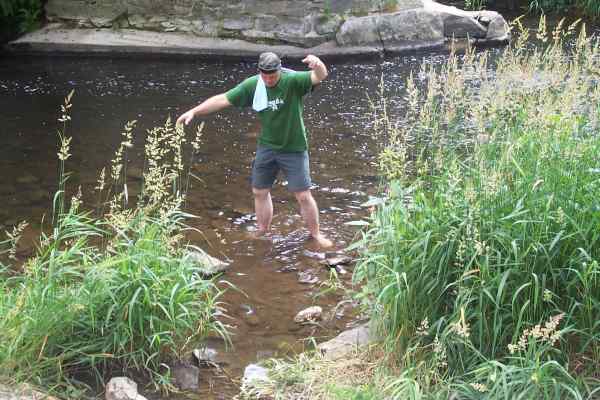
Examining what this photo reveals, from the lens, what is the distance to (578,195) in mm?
4039

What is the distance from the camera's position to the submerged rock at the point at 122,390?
398cm

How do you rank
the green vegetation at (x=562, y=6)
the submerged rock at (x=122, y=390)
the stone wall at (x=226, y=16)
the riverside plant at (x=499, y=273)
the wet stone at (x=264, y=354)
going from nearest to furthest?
the riverside plant at (x=499, y=273) < the submerged rock at (x=122, y=390) < the wet stone at (x=264, y=354) < the stone wall at (x=226, y=16) < the green vegetation at (x=562, y=6)

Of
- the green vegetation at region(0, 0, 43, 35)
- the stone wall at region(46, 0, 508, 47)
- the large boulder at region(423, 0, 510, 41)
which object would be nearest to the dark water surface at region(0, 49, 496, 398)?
the stone wall at region(46, 0, 508, 47)

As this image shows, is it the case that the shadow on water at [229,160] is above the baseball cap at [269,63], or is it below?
below

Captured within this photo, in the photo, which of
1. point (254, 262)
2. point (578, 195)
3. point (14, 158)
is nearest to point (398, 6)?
point (14, 158)

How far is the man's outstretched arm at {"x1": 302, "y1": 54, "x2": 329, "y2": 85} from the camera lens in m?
5.38

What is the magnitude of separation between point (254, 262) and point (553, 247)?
272cm

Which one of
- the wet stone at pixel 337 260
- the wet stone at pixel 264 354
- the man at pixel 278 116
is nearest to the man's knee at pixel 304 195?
the man at pixel 278 116

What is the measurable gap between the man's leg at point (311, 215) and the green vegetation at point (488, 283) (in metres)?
1.66

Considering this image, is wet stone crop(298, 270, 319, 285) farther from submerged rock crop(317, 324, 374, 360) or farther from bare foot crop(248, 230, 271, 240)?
submerged rock crop(317, 324, 374, 360)

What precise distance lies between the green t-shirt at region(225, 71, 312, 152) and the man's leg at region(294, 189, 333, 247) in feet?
1.35

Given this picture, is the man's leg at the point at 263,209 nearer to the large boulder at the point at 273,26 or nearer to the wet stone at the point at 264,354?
the wet stone at the point at 264,354

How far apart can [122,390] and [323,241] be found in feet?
8.77

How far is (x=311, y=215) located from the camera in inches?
246
